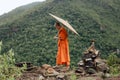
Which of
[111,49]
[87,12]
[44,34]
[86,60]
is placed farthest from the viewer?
[87,12]

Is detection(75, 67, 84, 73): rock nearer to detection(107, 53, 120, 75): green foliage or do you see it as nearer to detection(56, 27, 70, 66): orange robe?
detection(107, 53, 120, 75): green foliage

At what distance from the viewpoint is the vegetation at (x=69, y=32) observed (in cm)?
4634

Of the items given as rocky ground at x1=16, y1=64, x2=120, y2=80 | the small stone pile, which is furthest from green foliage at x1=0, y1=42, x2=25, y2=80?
the small stone pile

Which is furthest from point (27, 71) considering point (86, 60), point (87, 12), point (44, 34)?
point (87, 12)

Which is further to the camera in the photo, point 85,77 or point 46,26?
point 46,26

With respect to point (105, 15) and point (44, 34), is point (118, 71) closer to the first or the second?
point (44, 34)

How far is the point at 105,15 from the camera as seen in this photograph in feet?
208

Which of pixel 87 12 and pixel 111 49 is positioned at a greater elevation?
pixel 87 12

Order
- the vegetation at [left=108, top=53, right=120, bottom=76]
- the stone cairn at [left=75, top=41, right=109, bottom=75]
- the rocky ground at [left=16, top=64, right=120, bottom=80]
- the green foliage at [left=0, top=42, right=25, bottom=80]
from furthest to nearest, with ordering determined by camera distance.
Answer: the stone cairn at [left=75, top=41, right=109, bottom=75], the vegetation at [left=108, top=53, right=120, bottom=76], the rocky ground at [left=16, top=64, right=120, bottom=80], the green foliage at [left=0, top=42, right=25, bottom=80]

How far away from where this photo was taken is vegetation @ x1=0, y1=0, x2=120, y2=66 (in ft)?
152

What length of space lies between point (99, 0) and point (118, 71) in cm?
5366

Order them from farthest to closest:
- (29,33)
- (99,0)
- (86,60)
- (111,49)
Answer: (99,0), (29,33), (111,49), (86,60)

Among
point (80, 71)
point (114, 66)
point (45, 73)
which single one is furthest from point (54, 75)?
point (114, 66)

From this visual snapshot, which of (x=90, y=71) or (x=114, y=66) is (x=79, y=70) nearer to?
(x=90, y=71)
